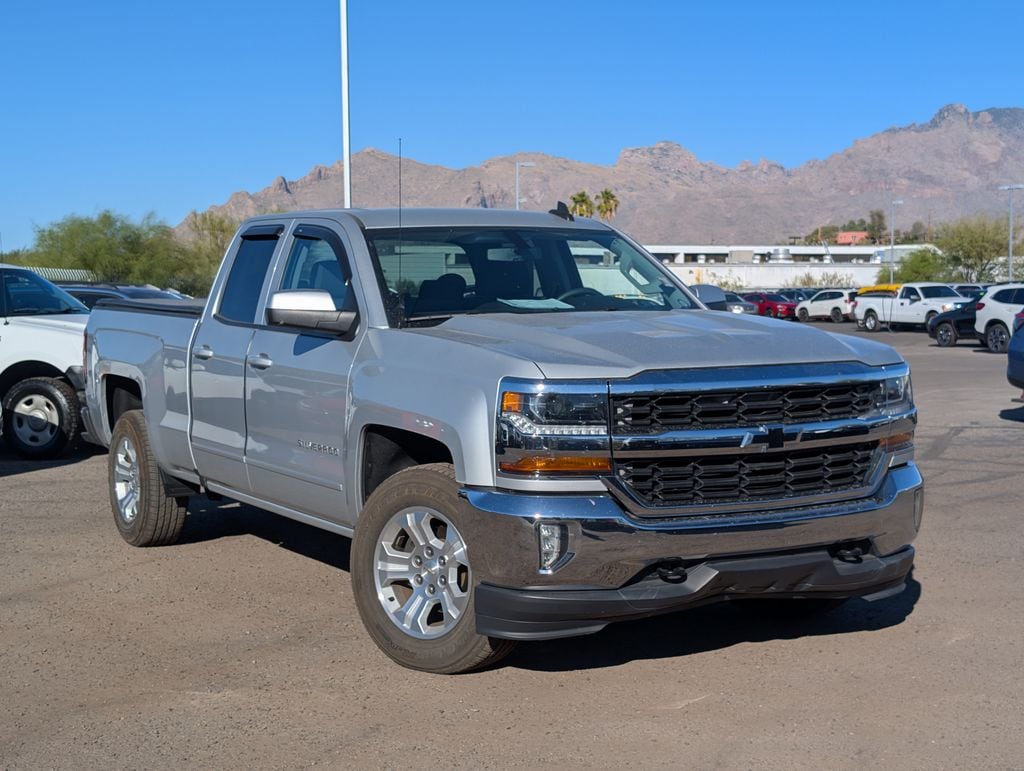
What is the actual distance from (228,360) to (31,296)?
6614 millimetres

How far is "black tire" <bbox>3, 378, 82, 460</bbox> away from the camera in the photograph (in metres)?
12.1

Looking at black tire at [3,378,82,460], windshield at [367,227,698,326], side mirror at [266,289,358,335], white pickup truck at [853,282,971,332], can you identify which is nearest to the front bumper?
side mirror at [266,289,358,335]

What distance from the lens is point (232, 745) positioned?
4.67 m

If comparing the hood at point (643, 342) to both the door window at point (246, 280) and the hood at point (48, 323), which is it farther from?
the hood at point (48, 323)

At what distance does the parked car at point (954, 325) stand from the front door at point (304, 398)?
29477 mm

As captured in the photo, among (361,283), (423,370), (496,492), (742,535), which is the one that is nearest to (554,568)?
(496,492)

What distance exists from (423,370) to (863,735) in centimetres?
227

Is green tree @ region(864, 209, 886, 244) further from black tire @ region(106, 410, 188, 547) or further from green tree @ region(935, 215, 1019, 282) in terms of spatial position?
black tire @ region(106, 410, 188, 547)

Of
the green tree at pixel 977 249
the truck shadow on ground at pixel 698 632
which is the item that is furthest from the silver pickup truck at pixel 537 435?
the green tree at pixel 977 249

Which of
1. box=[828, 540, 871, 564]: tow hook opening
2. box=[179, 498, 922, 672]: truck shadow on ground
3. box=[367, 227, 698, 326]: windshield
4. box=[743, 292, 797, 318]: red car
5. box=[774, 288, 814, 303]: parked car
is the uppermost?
box=[367, 227, 698, 326]: windshield

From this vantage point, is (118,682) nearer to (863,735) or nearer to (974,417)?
(863,735)

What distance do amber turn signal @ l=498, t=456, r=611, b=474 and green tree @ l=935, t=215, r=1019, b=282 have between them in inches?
3346

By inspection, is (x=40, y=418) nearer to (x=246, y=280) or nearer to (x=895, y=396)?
(x=246, y=280)

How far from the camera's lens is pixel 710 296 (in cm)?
716
